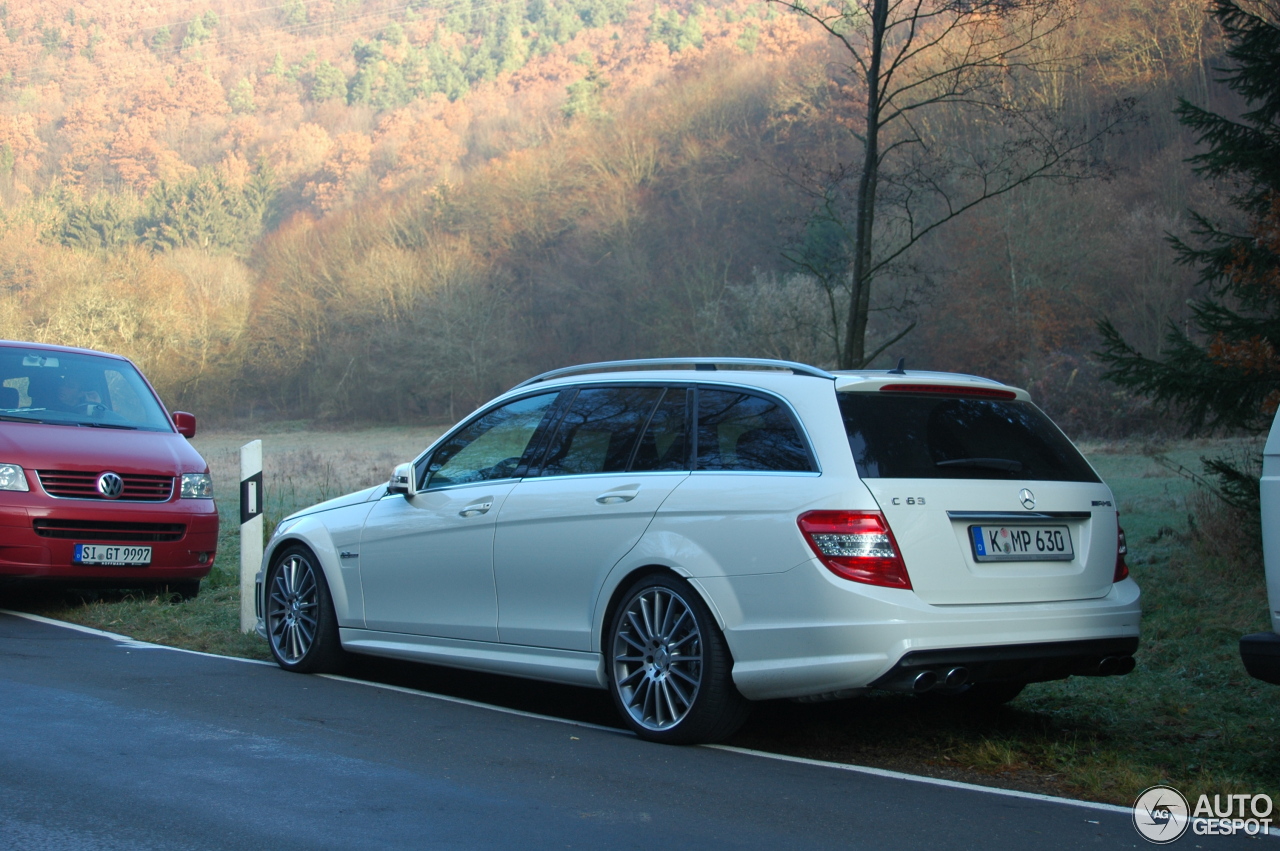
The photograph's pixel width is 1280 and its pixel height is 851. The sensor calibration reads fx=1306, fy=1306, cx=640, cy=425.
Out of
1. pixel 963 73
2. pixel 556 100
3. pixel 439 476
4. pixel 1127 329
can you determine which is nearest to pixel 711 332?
pixel 1127 329

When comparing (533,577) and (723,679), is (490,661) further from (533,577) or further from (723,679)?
(723,679)

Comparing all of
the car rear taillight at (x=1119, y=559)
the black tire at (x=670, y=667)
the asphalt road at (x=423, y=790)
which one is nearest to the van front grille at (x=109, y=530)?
the asphalt road at (x=423, y=790)

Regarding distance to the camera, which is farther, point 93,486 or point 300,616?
point 93,486

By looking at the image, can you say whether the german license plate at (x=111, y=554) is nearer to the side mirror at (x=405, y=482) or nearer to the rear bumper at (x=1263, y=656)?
the side mirror at (x=405, y=482)

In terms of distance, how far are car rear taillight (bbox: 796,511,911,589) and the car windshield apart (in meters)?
7.57

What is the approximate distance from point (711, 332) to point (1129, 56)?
63.1ft

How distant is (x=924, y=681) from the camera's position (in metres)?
5.29

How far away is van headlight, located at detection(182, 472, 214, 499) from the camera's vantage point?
1068 cm

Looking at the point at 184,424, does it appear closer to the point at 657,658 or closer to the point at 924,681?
Answer: the point at 657,658

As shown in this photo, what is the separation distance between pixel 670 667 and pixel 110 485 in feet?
20.0

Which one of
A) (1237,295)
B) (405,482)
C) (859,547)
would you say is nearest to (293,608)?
(405,482)

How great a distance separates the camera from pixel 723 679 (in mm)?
5660

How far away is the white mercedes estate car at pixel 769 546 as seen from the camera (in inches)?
212

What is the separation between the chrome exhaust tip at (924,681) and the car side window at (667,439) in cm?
148
